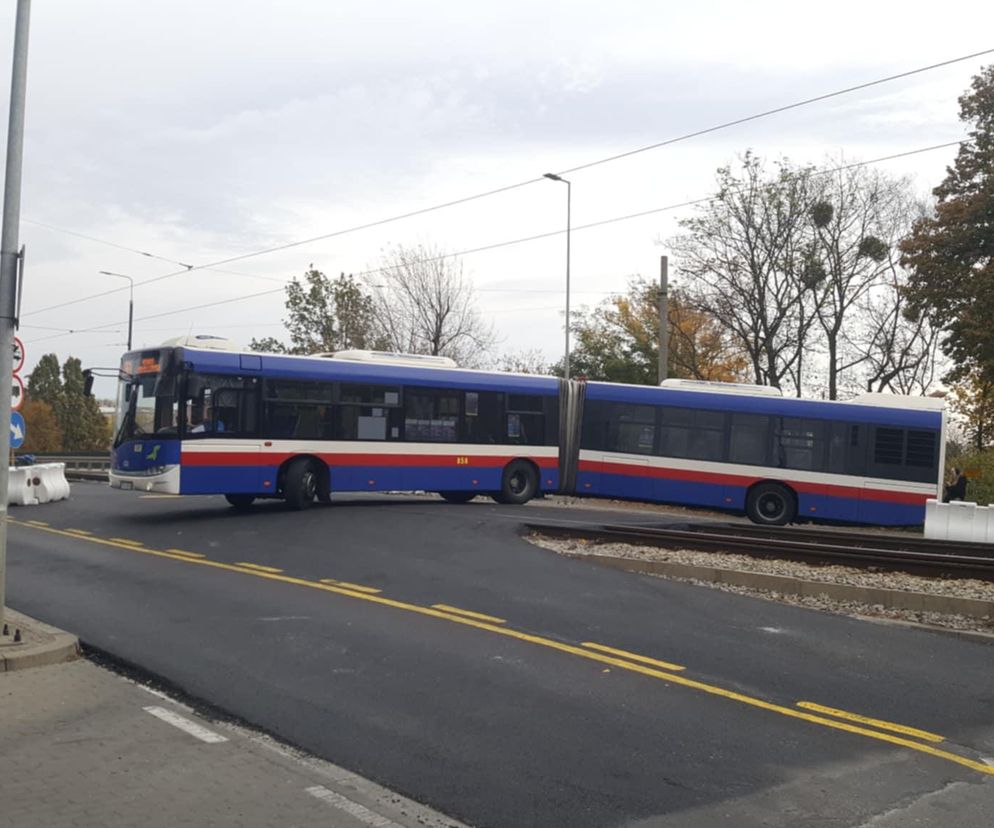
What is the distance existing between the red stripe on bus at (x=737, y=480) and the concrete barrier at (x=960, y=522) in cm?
191

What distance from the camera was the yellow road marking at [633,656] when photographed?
8.41 metres

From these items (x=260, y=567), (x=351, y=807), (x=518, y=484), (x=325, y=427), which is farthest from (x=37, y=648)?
(x=518, y=484)

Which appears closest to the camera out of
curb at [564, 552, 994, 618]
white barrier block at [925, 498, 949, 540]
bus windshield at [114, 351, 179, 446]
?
curb at [564, 552, 994, 618]

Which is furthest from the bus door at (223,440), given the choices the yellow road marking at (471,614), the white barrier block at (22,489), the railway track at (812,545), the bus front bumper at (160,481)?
the yellow road marking at (471,614)

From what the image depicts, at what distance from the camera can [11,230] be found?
917 centimetres

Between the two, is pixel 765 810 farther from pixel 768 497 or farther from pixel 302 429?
pixel 768 497

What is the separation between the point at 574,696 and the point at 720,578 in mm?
5840

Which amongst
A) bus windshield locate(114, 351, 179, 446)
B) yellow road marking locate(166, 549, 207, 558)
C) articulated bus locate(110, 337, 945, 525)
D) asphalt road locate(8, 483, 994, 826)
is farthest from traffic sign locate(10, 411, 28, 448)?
articulated bus locate(110, 337, 945, 525)

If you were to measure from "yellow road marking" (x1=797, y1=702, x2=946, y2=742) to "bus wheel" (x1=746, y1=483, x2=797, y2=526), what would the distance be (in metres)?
16.2

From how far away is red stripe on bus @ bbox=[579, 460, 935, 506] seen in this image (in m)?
22.8

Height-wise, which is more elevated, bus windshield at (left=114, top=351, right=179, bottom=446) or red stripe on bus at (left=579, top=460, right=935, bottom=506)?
bus windshield at (left=114, top=351, right=179, bottom=446)

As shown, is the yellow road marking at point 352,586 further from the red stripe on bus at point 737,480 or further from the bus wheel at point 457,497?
the red stripe on bus at point 737,480

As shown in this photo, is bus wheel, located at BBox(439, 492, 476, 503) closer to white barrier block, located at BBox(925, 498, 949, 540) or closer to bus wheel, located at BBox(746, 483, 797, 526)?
bus wheel, located at BBox(746, 483, 797, 526)

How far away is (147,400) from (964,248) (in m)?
26.6
